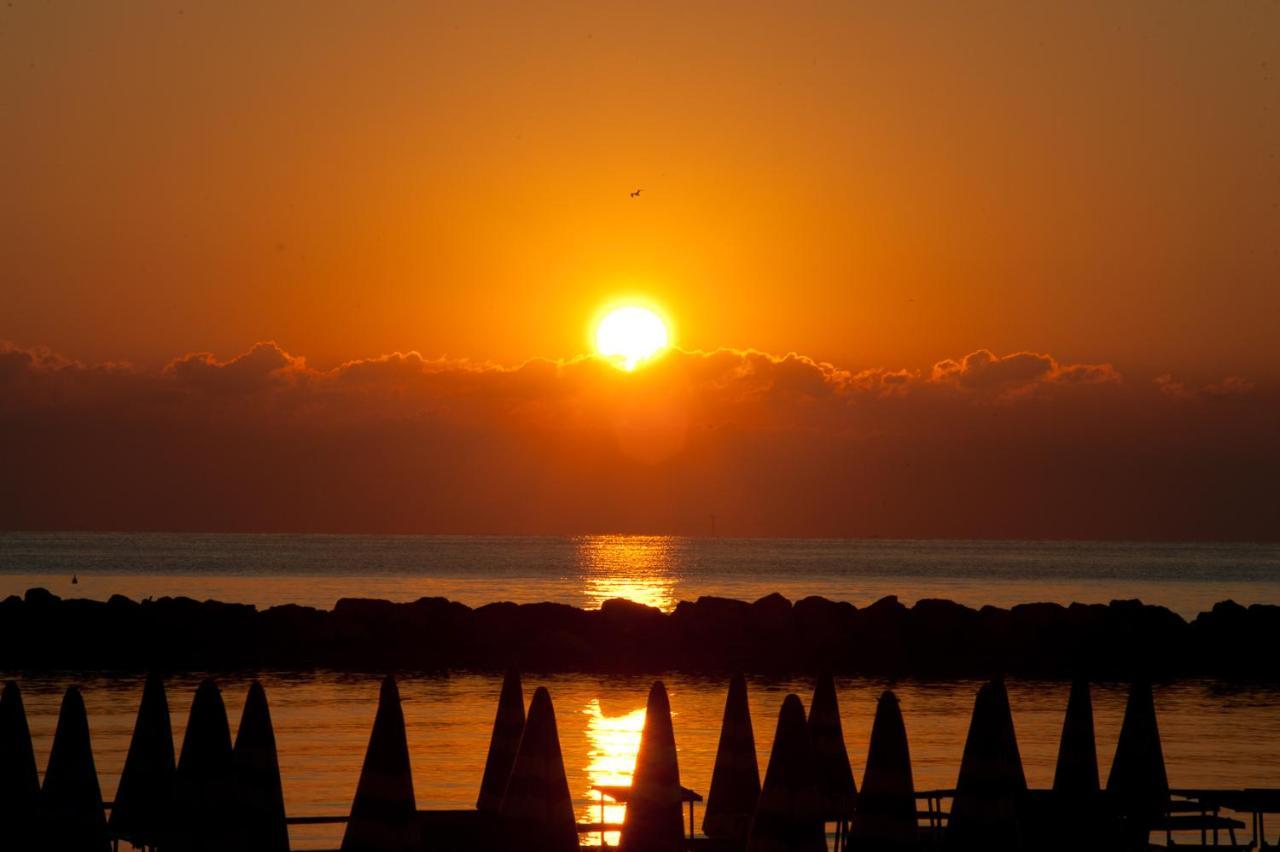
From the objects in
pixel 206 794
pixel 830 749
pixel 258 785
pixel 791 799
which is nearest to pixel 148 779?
pixel 206 794

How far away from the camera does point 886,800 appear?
1173 cm

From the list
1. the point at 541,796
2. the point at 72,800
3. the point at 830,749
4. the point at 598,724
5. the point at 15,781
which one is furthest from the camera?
the point at 598,724

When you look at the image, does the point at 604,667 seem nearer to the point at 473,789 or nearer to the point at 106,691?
the point at 106,691

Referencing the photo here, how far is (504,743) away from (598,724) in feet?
83.2

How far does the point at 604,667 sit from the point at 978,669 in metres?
13.6

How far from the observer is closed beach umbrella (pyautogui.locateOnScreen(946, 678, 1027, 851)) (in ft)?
38.7

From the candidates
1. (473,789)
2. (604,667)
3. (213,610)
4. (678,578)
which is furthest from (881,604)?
(678,578)

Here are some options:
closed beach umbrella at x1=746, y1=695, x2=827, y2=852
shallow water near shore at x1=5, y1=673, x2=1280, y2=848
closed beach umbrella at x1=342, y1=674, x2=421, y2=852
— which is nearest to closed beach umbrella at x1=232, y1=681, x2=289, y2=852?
closed beach umbrella at x1=342, y1=674, x2=421, y2=852

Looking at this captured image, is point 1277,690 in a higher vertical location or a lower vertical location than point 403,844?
higher

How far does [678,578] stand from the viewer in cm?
18338

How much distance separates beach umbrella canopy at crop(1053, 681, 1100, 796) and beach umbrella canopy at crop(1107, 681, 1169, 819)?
122 centimetres

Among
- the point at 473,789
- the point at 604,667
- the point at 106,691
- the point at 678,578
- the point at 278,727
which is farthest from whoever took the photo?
the point at 678,578

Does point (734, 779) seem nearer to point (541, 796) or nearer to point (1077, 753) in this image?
point (1077, 753)

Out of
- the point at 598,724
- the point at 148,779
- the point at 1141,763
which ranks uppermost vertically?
the point at 598,724
